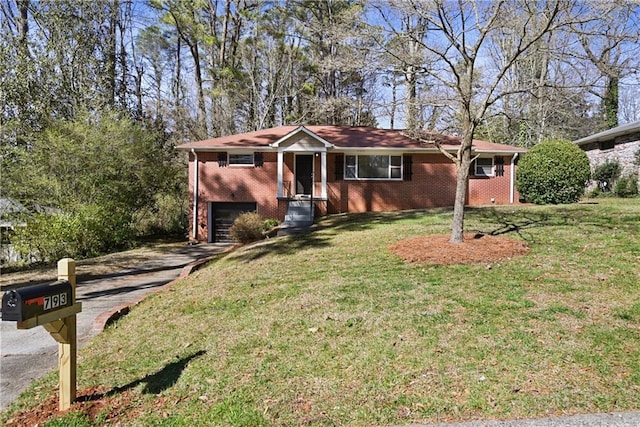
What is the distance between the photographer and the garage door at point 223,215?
16.7 meters

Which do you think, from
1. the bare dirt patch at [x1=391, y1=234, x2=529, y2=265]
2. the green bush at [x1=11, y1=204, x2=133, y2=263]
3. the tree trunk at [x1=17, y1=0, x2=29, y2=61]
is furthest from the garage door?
the tree trunk at [x1=17, y1=0, x2=29, y2=61]

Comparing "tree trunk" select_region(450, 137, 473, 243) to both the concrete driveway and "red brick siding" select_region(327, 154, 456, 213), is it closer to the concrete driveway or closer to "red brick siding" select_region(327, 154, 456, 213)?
the concrete driveway

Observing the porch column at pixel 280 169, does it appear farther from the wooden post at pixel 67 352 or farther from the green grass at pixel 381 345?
the wooden post at pixel 67 352

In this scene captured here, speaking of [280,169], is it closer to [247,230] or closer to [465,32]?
[247,230]

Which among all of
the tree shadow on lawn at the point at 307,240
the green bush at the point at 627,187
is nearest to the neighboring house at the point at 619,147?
the green bush at the point at 627,187

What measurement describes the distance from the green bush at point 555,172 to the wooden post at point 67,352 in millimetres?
14608

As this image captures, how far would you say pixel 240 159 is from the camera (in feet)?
55.0

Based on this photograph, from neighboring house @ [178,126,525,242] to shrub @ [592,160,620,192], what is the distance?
6.75 m

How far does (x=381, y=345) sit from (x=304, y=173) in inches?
522

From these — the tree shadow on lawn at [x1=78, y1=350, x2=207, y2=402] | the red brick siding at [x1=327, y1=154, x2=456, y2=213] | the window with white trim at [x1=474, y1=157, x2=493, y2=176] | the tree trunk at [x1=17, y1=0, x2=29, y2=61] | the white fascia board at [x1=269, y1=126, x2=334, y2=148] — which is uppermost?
the tree trunk at [x1=17, y1=0, x2=29, y2=61]

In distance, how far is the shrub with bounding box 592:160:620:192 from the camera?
64.1 feet

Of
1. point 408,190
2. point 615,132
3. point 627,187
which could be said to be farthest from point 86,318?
point 615,132

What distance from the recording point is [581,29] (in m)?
7.31

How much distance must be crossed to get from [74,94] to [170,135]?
670 centimetres
